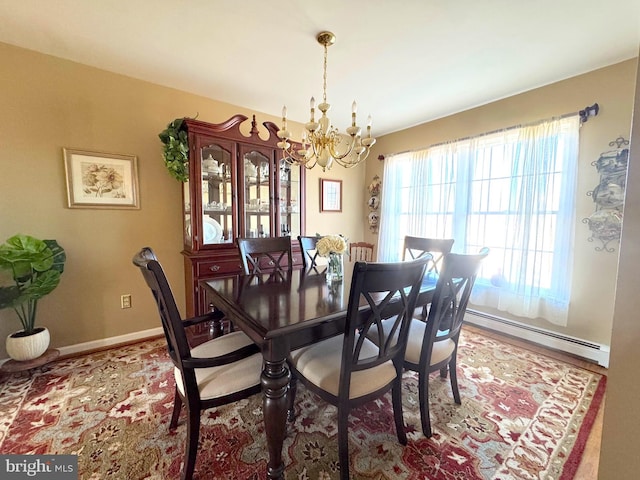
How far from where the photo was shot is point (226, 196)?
8.63 feet

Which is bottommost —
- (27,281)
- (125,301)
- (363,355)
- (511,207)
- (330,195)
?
(125,301)

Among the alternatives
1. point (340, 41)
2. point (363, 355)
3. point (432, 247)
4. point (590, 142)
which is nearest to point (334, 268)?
point (363, 355)

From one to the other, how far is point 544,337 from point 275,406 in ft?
9.06

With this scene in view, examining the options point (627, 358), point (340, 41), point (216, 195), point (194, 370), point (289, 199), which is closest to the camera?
point (627, 358)

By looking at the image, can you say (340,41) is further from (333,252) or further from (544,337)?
(544,337)

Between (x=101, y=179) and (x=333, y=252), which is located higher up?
(x=101, y=179)

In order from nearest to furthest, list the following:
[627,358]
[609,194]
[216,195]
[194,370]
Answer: [627,358]
[194,370]
[609,194]
[216,195]

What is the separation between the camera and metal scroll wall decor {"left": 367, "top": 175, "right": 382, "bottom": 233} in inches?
163

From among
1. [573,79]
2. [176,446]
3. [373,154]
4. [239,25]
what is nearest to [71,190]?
[239,25]

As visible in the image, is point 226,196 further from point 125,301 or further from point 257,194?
point 125,301

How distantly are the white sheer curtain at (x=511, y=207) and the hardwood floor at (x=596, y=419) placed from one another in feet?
0.93

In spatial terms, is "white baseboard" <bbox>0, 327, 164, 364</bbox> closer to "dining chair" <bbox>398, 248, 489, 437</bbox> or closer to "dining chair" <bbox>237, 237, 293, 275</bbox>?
"dining chair" <bbox>237, 237, 293, 275</bbox>

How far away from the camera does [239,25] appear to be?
1743 millimetres

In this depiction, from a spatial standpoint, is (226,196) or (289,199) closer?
(226,196)
